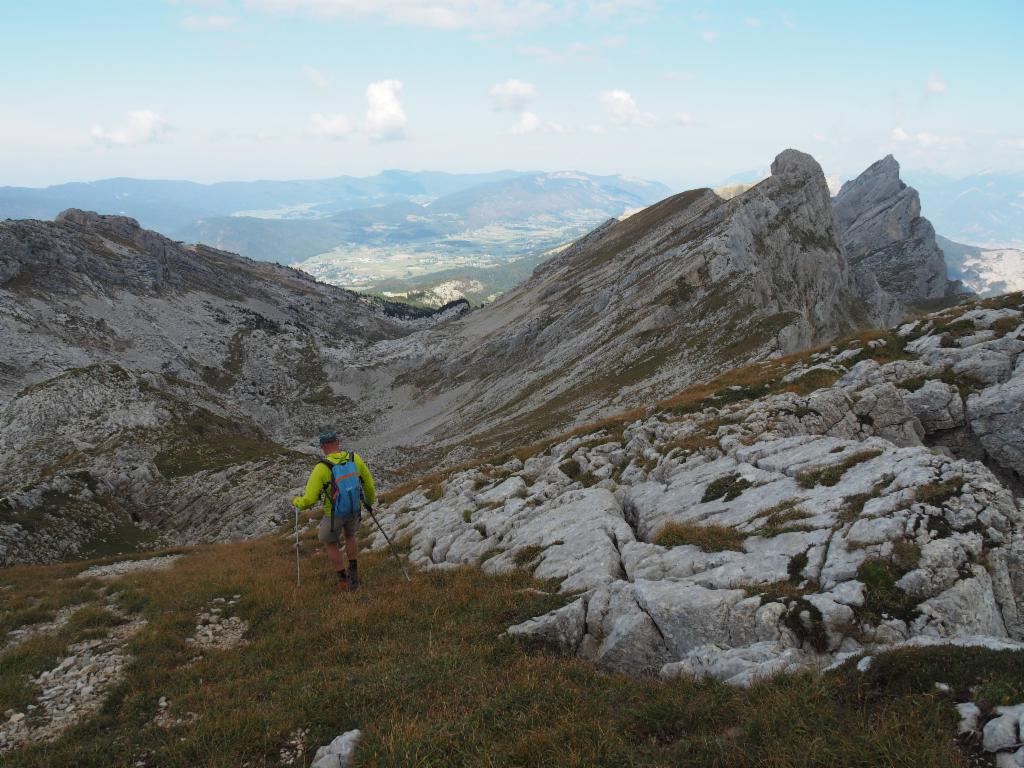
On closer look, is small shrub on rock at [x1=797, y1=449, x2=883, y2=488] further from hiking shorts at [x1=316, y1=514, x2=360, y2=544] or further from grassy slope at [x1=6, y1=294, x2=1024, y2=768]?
hiking shorts at [x1=316, y1=514, x2=360, y2=544]

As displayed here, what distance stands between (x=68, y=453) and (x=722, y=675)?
189 feet

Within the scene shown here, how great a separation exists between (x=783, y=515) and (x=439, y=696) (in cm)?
988

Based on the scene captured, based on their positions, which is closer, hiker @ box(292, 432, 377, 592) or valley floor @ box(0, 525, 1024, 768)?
valley floor @ box(0, 525, 1024, 768)

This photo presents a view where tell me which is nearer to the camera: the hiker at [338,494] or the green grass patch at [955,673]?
the green grass patch at [955,673]

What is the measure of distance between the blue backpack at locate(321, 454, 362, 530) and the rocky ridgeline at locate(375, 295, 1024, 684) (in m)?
4.14

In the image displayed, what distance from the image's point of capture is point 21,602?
57.2 ft

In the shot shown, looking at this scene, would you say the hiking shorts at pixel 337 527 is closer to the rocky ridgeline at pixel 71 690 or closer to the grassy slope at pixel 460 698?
the grassy slope at pixel 460 698

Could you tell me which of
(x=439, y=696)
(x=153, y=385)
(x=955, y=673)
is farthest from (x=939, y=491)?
(x=153, y=385)

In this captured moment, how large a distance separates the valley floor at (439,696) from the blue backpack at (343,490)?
236 cm

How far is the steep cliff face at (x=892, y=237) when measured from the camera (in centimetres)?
16012

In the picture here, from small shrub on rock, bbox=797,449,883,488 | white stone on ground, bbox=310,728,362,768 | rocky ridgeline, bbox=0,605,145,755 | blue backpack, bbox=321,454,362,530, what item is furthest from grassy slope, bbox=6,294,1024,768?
small shrub on rock, bbox=797,449,883,488

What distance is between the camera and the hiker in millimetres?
15984

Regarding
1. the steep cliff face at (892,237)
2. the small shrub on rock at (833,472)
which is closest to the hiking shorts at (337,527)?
the small shrub on rock at (833,472)

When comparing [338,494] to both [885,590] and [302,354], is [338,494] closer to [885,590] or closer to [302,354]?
[885,590]
